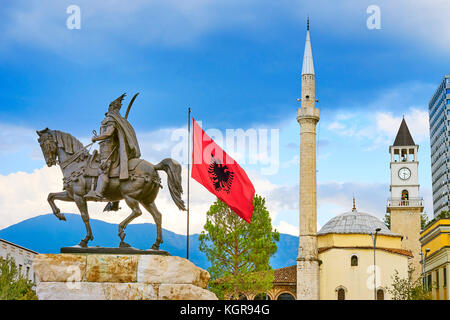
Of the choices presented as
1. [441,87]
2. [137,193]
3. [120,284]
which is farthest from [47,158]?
[441,87]

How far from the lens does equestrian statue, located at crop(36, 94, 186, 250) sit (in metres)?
14.5

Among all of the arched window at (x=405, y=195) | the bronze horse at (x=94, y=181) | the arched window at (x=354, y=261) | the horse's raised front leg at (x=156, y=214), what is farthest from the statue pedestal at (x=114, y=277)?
the arched window at (x=405, y=195)

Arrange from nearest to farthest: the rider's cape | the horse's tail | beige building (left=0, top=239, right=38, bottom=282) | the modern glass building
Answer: the rider's cape
the horse's tail
beige building (left=0, top=239, right=38, bottom=282)
the modern glass building

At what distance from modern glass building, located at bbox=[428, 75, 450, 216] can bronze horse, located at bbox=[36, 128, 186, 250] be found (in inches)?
4666

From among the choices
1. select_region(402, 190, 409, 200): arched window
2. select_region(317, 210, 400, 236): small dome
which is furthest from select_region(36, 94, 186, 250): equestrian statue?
select_region(402, 190, 409, 200): arched window

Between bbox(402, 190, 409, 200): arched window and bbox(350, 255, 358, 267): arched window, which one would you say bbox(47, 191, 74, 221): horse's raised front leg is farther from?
bbox(402, 190, 409, 200): arched window

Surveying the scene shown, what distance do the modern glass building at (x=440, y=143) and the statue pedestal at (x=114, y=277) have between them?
119 meters

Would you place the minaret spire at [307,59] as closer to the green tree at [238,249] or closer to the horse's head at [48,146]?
the green tree at [238,249]

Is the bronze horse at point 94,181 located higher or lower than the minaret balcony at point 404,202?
lower

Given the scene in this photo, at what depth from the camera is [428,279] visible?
2279 inches

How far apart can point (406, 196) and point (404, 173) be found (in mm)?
3199

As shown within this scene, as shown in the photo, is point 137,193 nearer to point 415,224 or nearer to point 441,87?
point 415,224

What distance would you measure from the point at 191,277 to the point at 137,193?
7.71 ft

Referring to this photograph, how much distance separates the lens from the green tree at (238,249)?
1863 inches
